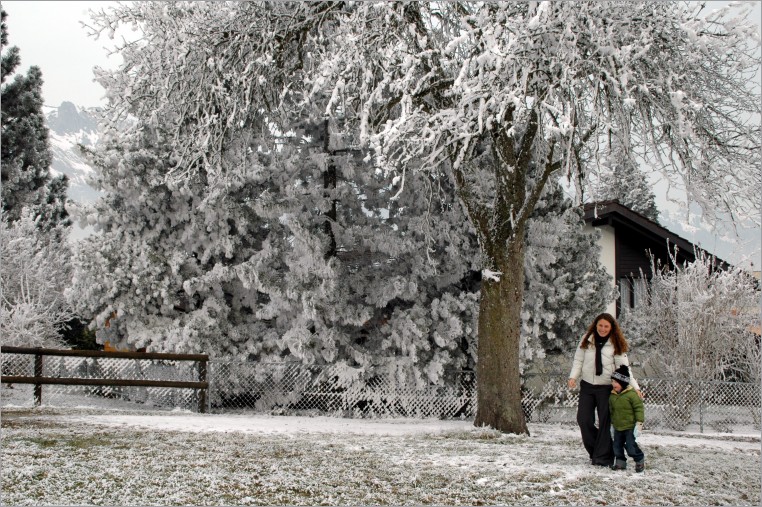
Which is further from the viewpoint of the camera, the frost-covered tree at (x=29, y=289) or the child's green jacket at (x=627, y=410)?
the frost-covered tree at (x=29, y=289)

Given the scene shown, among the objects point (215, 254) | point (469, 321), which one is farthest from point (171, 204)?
point (469, 321)

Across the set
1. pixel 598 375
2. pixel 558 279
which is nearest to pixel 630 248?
pixel 558 279

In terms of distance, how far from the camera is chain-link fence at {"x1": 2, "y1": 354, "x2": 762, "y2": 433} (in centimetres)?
1662

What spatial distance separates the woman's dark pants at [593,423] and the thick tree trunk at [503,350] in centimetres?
292

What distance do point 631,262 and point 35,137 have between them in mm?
24014

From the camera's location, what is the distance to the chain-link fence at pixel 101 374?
1667cm

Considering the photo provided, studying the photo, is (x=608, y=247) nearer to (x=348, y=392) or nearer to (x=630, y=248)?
→ (x=630, y=248)

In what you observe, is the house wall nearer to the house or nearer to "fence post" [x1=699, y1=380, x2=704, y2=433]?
the house

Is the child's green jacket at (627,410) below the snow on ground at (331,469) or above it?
above

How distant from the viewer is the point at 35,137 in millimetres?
31453

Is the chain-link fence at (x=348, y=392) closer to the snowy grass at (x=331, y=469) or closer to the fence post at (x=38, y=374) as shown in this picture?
the fence post at (x=38, y=374)

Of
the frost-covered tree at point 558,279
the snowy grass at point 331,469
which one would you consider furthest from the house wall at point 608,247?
the snowy grass at point 331,469

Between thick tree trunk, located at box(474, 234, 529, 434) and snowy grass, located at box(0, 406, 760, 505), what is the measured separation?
56 centimetres

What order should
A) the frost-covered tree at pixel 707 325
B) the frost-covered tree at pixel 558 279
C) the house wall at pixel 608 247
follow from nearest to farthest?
the frost-covered tree at pixel 558 279 → the frost-covered tree at pixel 707 325 → the house wall at pixel 608 247
